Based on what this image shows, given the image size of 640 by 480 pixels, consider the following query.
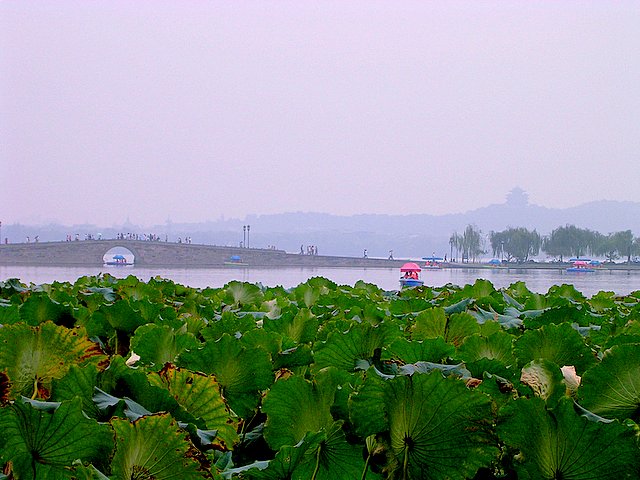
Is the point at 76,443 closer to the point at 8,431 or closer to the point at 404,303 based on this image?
the point at 8,431

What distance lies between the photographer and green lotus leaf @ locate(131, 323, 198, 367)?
80 centimetres

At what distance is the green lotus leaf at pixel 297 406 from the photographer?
1.78 feet

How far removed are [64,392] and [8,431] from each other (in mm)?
108

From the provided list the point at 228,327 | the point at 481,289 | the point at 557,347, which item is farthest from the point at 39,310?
the point at 481,289

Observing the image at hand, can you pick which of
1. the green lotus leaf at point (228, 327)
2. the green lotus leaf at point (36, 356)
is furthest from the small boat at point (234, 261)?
the green lotus leaf at point (36, 356)

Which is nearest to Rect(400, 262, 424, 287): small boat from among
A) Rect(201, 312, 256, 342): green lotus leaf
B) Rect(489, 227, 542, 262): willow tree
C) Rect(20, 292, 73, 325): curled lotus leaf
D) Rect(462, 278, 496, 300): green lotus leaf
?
Rect(462, 278, 496, 300): green lotus leaf

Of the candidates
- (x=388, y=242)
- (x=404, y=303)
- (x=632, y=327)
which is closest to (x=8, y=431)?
(x=632, y=327)

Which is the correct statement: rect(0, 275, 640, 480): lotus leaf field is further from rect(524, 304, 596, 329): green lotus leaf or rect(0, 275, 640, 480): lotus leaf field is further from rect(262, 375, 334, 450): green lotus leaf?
rect(524, 304, 596, 329): green lotus leaf

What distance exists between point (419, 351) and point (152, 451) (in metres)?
0.35

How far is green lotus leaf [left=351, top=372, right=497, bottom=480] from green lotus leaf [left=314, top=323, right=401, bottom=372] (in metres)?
0.23

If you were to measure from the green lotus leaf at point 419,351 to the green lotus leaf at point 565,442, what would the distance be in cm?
22

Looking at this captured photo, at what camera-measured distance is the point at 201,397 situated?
576 mm

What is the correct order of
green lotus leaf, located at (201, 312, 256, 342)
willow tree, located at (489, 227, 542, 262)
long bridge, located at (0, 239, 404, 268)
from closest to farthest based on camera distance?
green lotus leaf, located at (201, 312, 256, 342)
long bridge, located at (0, 239, 404, 268)
willow tree, located at (489, 227, 542, 262)

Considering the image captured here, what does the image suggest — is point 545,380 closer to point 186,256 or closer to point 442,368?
point 442,368
